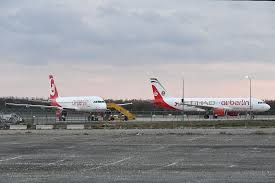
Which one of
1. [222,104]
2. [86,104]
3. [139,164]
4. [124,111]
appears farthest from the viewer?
[222,104]

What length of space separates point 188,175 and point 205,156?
6.52 m

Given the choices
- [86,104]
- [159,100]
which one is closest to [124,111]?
[86,104]

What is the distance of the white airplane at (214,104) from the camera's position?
298 feet

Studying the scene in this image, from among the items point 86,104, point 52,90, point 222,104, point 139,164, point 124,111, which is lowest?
point 139,164

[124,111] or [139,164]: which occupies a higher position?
[124,111]

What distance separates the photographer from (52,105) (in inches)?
3762

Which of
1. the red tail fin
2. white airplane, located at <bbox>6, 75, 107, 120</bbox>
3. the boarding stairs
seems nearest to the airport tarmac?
white airplane, located at <bbox>6, 75, 107, 120</bbox>

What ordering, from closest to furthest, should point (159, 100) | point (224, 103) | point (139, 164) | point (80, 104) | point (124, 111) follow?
1. point (139, 164)
2. point (124, 111)
3. point (80, 104)
4. point (224, 103)
5. point (159, 100)

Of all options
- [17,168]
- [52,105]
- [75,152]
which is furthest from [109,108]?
[17,168]

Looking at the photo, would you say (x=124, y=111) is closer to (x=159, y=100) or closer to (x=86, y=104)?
(x=86, y=104)

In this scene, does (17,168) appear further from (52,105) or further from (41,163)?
(52,105)

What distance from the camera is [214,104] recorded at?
305 feet

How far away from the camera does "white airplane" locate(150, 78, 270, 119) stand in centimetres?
9081

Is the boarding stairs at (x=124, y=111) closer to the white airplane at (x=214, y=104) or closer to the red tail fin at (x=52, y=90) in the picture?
the white airplane at (x=214, y=104)
